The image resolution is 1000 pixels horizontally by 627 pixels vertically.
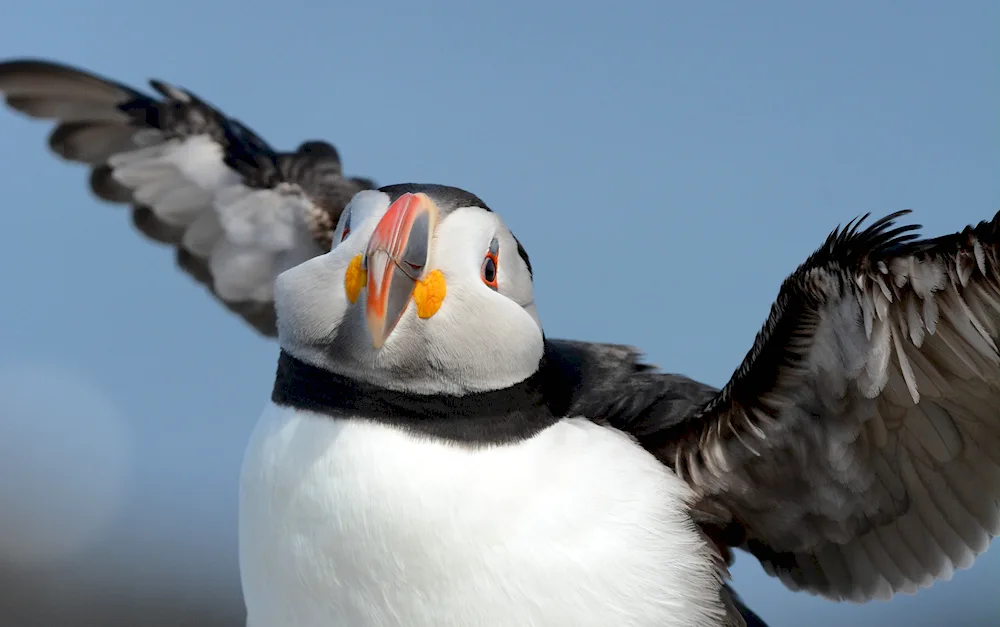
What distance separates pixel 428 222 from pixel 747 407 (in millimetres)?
1011

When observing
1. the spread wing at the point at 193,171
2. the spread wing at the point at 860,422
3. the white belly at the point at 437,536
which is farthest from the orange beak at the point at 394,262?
the spread wing at the point at 193,171

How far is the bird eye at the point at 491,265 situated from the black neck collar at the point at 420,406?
277 millimetres

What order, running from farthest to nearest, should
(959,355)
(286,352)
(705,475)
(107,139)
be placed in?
(107,139) → (705,475) → (286,352) → (959,355)

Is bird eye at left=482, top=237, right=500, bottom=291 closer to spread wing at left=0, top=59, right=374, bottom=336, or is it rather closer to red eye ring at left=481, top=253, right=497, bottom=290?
red eye ring at left=481, top=253, right=497, bottom=290

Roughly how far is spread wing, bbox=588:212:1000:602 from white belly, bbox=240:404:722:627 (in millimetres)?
404

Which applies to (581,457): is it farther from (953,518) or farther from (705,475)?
(953,518)

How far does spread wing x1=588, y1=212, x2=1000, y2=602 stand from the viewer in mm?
2324

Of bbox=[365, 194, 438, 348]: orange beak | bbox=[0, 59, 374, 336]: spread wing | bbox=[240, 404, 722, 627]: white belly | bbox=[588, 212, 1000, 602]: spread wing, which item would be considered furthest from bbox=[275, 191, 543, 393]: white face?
bbox=[0, 59, 374, 336]: spread wing

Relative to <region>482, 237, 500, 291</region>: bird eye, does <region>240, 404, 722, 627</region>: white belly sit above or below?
below

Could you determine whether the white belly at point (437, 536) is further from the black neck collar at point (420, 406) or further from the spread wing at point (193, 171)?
the spread wing at point (193, 171)

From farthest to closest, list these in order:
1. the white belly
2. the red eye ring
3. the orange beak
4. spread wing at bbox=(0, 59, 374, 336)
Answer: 1. spread wing at bbox=(0, 59, 374, 336)
2. the red eye ring
3. the white belly
4. the orange beak

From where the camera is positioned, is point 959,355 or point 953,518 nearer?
point 959,355

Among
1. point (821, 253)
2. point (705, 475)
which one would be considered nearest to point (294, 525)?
point (705, 475)

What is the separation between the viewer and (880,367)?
245cm
